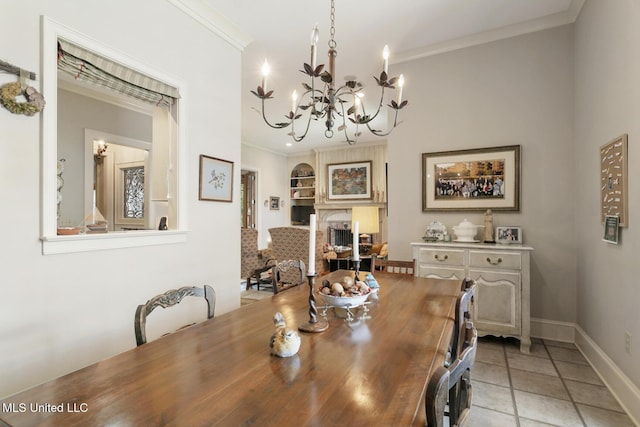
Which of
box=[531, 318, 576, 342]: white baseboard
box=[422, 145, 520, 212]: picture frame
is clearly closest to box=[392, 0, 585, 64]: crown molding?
box=[422, 145, 520, 212]: picture frame

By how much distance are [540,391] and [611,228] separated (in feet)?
3.93

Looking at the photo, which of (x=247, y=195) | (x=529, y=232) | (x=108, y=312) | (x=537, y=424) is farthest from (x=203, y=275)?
(x=247, y=195)

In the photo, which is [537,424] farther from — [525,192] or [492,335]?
[525,192]

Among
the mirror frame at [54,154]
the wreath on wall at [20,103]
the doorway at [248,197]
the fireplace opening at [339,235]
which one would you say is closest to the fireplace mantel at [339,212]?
the fireplace opening at [339,235]

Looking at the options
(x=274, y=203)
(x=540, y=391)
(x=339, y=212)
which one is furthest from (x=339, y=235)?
(x=540, y=391)

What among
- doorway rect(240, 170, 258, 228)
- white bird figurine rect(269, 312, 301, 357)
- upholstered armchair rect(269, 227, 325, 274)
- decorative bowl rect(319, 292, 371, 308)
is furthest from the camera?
doorway rect(240, 170, 258, 228)

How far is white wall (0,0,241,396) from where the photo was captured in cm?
162

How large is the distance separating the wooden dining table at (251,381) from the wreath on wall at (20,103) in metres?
1.43

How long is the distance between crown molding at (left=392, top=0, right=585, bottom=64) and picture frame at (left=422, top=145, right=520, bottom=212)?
3.57 ft

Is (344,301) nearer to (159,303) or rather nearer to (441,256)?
(159,303)

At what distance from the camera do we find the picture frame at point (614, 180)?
1.99m

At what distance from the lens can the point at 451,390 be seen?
33.2 inches

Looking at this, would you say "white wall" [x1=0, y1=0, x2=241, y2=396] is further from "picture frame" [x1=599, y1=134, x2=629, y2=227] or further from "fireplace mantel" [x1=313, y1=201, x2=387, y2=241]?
"fireplace mantel" [x1=313, y1=201, x2=387, y2=241]

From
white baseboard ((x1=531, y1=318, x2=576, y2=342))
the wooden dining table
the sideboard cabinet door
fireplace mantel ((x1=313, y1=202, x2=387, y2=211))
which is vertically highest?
fireplace mantel ((x1=313, y1=202, x2=387, y2=211))
